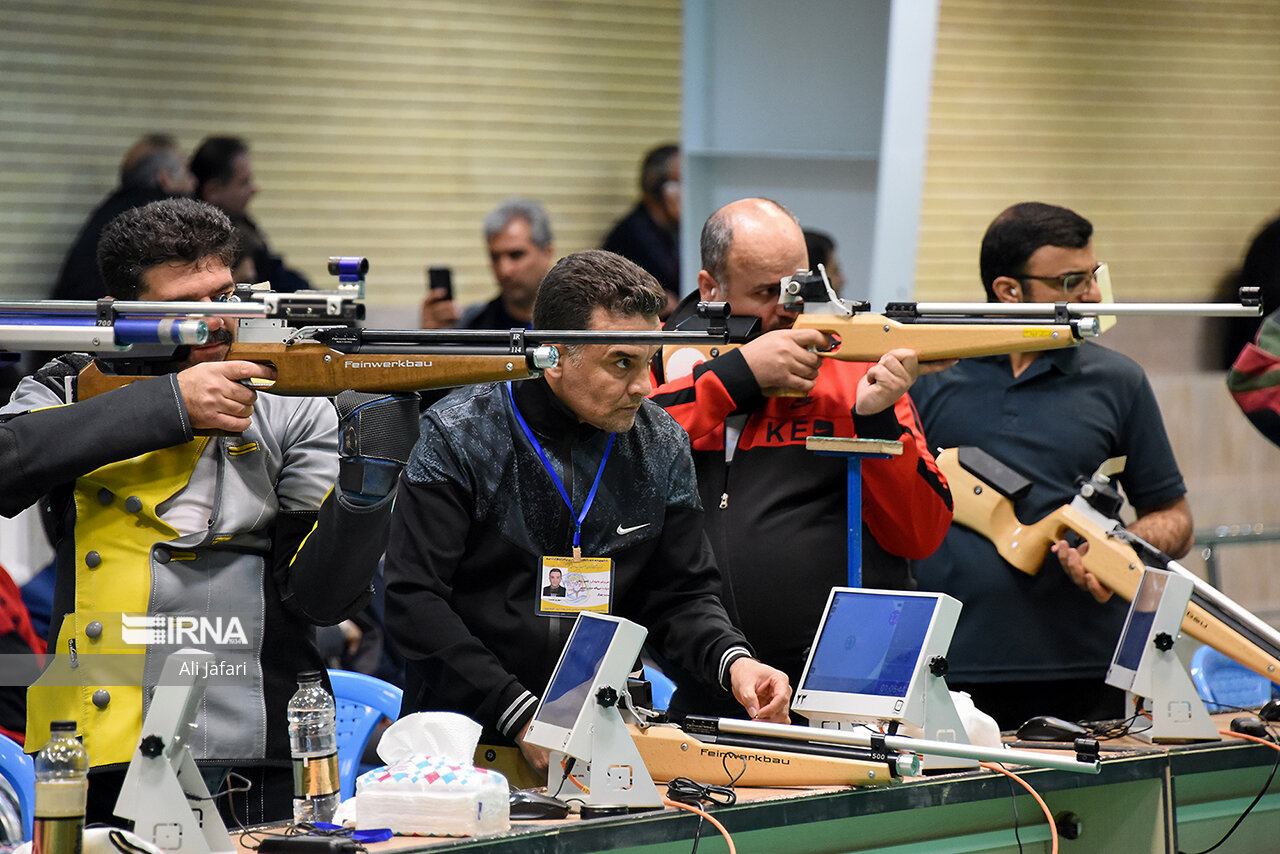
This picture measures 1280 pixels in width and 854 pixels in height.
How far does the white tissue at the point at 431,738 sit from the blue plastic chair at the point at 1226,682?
2.27m

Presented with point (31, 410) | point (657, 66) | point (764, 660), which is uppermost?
point (657, 66)

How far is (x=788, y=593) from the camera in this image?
122 inches

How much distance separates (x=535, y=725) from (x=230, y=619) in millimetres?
513

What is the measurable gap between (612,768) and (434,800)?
0.98ft

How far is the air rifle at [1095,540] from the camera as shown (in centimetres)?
318

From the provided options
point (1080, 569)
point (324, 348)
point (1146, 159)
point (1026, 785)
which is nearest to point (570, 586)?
point (324, 348)

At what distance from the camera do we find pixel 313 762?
7.44 ft

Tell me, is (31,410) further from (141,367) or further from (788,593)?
(788,593)

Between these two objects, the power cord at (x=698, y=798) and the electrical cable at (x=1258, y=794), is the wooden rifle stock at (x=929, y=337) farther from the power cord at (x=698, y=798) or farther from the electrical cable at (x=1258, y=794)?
the power cord at (x=698, y=798)

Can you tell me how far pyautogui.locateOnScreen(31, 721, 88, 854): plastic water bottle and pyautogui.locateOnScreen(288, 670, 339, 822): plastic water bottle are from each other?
1.16 ft

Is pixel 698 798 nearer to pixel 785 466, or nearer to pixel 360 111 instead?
pixel 785 466

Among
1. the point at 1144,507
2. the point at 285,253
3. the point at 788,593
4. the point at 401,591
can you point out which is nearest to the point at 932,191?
the point at 285,253

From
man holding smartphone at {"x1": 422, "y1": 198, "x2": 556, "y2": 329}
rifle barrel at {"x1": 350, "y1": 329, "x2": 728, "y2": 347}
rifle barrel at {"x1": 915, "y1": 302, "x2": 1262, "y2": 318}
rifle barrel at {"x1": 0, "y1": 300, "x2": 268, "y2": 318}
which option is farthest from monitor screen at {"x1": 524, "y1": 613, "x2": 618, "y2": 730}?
man holding smartphone at {"x1": 422, "y1": 198, "x2": 556, "y2": 329}

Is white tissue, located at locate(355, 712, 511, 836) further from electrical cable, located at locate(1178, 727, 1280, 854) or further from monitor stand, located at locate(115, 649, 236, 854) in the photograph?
electrical cable, located at locate(1178, 727, 1280, 854)
